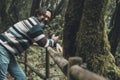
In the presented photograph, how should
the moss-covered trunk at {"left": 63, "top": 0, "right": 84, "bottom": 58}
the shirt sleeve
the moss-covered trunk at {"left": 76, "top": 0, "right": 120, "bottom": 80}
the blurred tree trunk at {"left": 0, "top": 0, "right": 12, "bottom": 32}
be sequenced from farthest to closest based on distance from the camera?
the blurred tree trunk at {"left": 0, "top": 0, "right": 12, "bottom": 32}, the moss-covered trunk at {"left": 63, "top": 0, "right": 84, "bottom": 58}, the moss-covered trunk at {"left": 76, "top": 0, "right": 120, "bottom": 80}, the shirt sleeve

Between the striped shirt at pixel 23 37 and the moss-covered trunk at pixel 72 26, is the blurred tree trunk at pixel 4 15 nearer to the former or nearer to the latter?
the moss-covered trunk at pixel 72 26

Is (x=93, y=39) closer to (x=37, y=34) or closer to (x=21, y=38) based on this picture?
(x=37, y=34)

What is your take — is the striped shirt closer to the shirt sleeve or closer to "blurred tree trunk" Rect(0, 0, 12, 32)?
the shirt sleeve

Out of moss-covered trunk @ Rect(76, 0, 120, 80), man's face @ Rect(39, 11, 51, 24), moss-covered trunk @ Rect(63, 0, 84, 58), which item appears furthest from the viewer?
moss-covered trunk @ Rect(63, 0, 84, 58)

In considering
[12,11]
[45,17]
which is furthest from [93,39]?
[12,11]

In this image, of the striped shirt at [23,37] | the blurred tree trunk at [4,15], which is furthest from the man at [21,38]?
the blurred tree trunk at [4,15]

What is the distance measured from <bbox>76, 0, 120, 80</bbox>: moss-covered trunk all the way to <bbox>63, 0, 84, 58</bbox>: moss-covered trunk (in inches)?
15.7

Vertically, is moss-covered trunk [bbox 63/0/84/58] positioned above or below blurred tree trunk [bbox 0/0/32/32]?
below

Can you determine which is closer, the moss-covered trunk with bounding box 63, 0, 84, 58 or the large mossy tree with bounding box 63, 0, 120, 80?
the large mossy tree with bounding box 63, 0, 120, 80

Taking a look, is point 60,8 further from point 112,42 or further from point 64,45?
point 64,45

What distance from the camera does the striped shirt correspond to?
646 centimetres

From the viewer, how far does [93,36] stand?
7.27m

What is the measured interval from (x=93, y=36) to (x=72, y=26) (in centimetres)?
75

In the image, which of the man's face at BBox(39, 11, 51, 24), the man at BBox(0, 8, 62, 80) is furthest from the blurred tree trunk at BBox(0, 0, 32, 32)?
the man's face at BBox(39, 11, 51, 24)
